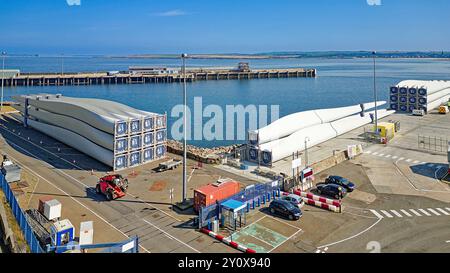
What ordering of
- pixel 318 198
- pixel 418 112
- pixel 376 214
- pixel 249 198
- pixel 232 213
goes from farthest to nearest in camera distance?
pixel 418 112, pixel 318 198, pixel 249 198, pixel 376 214, pixel 232 213

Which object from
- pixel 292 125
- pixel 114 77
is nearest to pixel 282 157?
pixel 292 125

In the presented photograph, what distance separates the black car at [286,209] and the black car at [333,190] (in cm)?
516

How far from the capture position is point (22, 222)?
1877cm

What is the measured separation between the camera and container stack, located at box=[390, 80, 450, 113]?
69500mm

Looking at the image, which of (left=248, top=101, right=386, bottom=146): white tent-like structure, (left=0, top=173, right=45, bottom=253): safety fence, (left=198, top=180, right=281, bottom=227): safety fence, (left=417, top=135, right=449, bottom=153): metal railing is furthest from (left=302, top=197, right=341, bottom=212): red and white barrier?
(left=417, top=135, right=449, bottom=153): metal railing

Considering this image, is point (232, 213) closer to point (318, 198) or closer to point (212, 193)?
point (212, 193)

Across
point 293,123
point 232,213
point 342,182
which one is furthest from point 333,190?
point 293,123

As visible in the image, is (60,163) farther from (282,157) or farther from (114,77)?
(114,77)

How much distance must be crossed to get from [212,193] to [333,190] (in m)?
10.5

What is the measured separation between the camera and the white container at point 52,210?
23.5 m

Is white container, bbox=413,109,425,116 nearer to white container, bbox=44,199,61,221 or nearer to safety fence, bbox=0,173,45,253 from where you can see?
white container, bbox=44,199,61,221

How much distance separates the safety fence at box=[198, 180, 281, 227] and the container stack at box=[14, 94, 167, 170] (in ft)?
49.5

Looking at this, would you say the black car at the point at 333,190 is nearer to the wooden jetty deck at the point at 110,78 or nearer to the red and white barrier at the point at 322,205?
the red and white barrier at the point at 322,205

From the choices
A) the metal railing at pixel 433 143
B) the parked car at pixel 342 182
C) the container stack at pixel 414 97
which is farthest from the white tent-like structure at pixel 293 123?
the container stack at pixel 414 97
